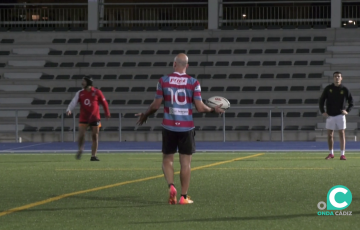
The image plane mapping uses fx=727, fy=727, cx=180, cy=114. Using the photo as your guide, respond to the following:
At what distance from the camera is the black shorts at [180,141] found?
340 inches

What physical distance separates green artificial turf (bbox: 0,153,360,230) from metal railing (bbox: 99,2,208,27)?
21744mm

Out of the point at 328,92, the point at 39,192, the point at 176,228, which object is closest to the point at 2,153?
the point at 328,92

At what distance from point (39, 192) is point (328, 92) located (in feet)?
28.5

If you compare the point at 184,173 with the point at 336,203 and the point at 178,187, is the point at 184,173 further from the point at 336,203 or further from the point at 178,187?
the point at 178,187

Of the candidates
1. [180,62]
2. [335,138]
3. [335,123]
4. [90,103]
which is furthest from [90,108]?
[335,138]

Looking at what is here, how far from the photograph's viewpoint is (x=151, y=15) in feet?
129

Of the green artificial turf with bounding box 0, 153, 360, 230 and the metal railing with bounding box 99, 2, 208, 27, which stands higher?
the metal railing with bounding box 99, 2, 208, 27

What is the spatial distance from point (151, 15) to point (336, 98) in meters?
23.8

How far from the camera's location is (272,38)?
3381cm

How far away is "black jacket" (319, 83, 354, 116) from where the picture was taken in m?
16.5

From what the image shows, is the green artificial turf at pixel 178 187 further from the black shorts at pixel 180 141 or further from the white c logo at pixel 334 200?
the black shorts at pixel 180 141

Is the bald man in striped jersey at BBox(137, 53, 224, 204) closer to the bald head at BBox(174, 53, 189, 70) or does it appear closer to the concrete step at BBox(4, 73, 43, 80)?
the bald head at BBox(174, 53, 189, 70)

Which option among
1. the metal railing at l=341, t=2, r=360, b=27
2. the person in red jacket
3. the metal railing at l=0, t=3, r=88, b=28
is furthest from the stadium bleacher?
the person in red jacket

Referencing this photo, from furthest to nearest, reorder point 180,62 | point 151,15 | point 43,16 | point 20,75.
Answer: point 43,16, point 151,15, point 20,75, point 180,62
